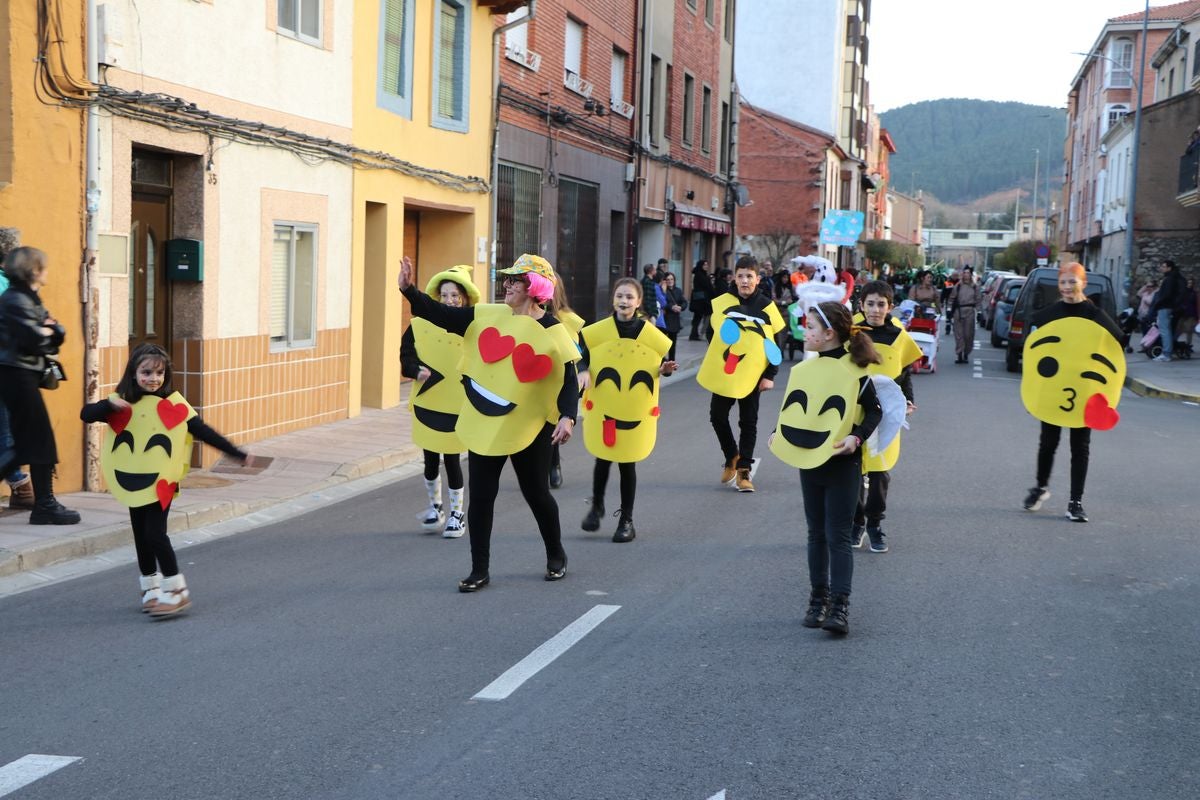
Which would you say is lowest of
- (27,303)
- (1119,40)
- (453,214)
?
(27,303)

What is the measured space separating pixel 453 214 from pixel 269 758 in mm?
14128

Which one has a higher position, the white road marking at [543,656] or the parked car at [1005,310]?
the parked car at [1005,310]

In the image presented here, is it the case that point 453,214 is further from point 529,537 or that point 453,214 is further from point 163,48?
point 529,537

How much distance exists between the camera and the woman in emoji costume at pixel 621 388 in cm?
857

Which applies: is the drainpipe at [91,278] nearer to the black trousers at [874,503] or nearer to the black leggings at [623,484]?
the black leggings at [623,484]

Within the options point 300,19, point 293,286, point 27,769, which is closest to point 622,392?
point 27,769

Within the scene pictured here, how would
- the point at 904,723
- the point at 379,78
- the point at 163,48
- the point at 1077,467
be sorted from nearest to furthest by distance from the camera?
the point at 904,723, the point at 1077,467, the point at 163,48, the point at 379,78

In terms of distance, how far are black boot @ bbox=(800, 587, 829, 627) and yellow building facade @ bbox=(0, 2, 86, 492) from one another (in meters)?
5.73

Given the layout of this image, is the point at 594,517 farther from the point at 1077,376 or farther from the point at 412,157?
the point at 412,157

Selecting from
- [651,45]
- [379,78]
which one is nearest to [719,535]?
[379,78]

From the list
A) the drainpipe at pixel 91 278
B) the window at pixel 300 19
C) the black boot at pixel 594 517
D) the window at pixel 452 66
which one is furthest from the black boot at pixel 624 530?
the window at pixel 452 66

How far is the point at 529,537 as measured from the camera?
8.60 metres

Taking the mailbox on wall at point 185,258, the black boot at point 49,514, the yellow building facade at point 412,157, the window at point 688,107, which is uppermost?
the window at point 688,107

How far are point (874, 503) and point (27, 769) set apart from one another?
205 inches
